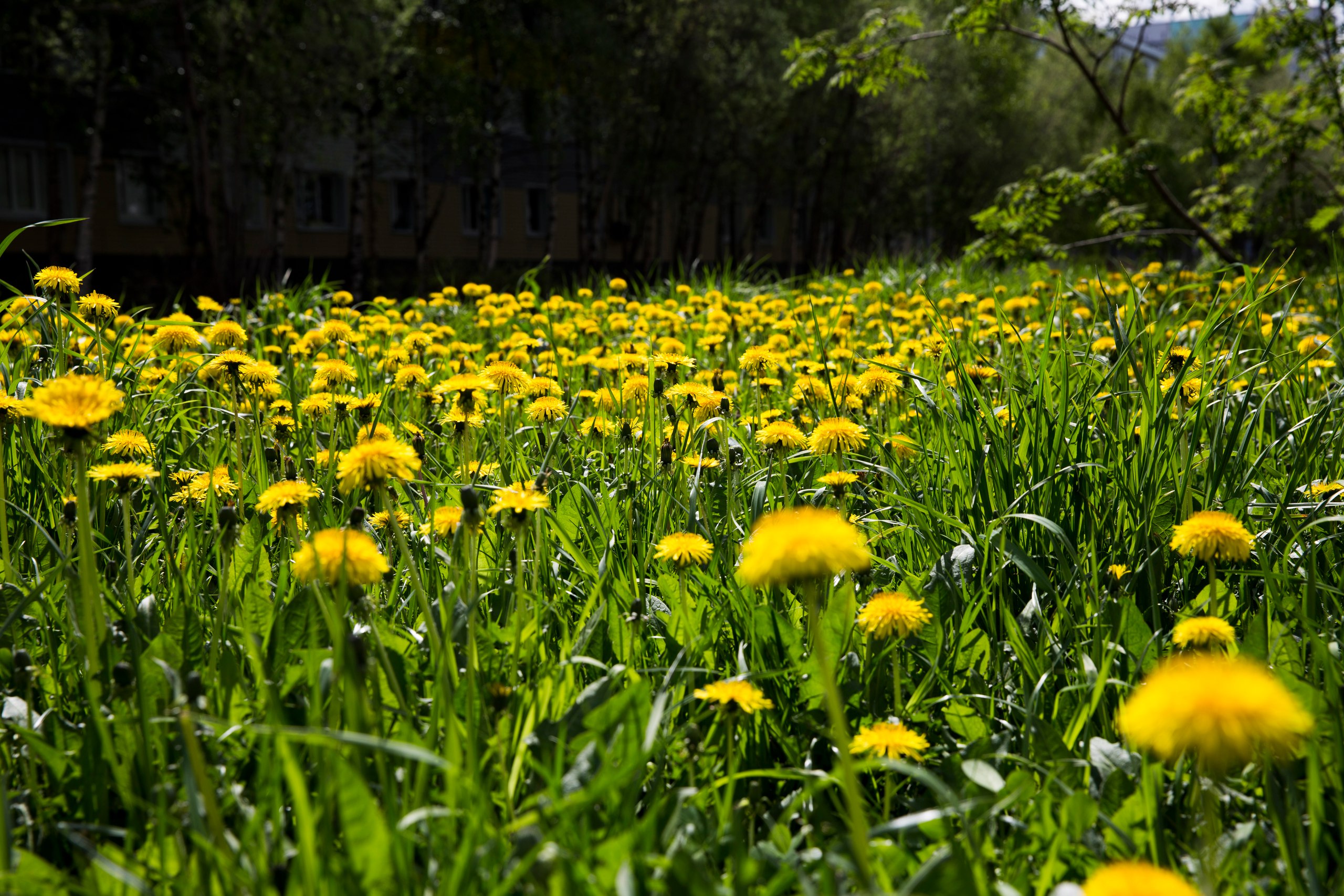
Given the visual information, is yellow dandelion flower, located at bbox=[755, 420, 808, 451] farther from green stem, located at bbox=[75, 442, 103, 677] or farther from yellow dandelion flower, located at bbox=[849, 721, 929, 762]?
green stem, located at bbox=[75, 442, 103, 677]

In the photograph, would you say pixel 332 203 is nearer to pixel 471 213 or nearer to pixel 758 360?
pixel 471 213

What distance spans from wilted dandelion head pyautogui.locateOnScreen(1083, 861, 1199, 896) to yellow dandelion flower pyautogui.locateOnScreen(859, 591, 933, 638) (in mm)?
589

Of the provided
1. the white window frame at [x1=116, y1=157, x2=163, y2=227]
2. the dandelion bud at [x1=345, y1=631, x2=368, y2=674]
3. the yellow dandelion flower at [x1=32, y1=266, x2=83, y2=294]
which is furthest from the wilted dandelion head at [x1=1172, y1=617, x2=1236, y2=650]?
the white window frame at [x1=116, y1=157, x2=163, y2=227]

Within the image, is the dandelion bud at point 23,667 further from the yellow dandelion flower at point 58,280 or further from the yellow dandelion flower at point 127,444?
the yellow dandelion flower at point 58,280

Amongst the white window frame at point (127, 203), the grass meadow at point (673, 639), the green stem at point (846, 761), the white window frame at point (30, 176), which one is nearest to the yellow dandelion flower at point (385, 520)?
the grass meadow at point (673, 639)

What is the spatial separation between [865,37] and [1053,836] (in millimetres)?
7528

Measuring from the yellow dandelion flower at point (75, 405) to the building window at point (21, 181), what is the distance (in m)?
22.6

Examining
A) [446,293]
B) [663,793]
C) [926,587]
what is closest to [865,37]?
[446,293]

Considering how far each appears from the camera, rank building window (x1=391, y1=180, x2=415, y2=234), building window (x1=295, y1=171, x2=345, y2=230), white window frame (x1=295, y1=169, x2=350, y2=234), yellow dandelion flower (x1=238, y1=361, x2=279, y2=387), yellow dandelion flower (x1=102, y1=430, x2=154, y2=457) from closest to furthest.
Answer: yellow dandelion flower (x1=102, y1=430, x2=154, y2=457)
yellow dandelion flower (x1=238, y1=361, x2=279, y2=387)
white window frame (x1=295, y1=169, x2=350, y2=234)
building window (x1=295, y1=171, x2=345, y2=230)
building window (x1=391, y1=180, x2=415, y2=234)

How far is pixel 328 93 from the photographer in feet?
54.1

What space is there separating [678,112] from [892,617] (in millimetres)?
21391

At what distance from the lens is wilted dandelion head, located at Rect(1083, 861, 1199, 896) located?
0.91 m

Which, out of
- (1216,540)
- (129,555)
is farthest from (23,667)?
(1216,540)

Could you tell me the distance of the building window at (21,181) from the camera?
66.2 ft
